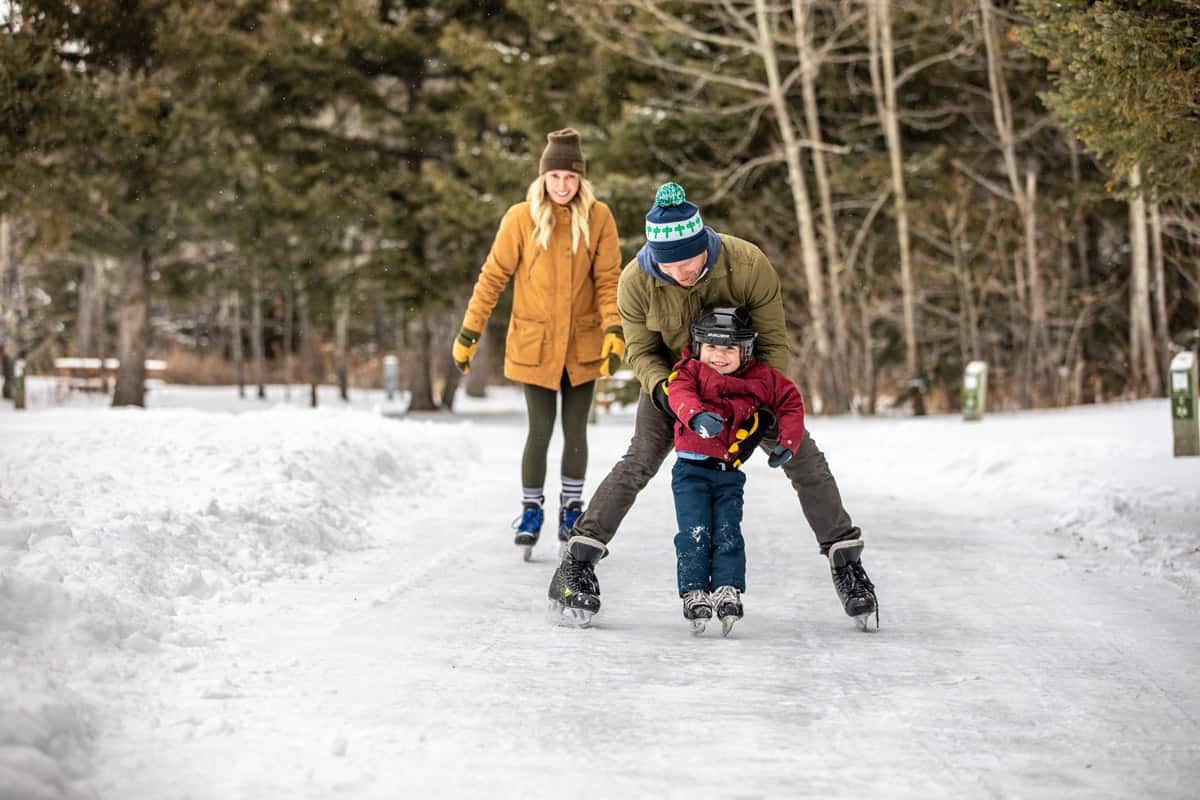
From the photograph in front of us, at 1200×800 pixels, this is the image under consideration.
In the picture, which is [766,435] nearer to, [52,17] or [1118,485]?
[1118,485]

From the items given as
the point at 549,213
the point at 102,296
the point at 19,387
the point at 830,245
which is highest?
the point at 102,296

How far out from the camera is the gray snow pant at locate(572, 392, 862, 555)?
185 inches

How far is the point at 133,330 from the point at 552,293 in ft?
62.9

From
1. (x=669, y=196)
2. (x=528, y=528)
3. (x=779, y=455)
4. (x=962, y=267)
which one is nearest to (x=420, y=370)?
(x=962, y=267)

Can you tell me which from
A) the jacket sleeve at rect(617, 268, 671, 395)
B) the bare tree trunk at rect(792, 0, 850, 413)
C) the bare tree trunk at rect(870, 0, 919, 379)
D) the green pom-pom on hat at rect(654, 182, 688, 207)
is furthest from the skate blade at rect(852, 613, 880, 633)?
the bare tree trunk at rect(870, 0, 919, 379)

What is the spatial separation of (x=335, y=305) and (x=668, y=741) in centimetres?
2373

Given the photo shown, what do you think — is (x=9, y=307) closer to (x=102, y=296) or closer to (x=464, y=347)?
(x=102, y=296)

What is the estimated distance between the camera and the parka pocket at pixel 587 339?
6.31 meters

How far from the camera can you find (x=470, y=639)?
4.39 meters

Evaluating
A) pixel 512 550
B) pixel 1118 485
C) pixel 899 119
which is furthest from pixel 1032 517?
pixel 899 119

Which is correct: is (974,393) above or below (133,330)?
below

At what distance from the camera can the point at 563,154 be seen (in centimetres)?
612

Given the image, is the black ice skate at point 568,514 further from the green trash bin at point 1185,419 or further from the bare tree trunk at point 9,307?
the bare tree trunk at point 9,307

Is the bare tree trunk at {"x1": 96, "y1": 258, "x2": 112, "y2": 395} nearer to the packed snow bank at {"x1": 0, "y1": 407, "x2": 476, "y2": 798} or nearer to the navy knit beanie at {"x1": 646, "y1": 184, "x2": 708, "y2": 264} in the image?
the packed snow bank at {"x1": 0, "y1": 407, "x2": 476, "y2": 798}
